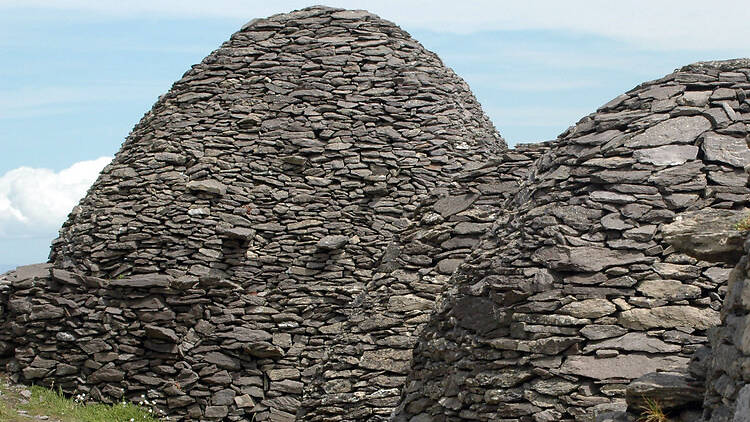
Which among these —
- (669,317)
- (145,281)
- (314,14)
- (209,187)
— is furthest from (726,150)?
(314,14)

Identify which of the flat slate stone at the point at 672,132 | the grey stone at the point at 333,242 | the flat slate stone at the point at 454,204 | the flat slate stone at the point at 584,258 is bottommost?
the grey stone at the point at 333,242

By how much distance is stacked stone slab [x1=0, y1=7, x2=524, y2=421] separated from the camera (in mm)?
16484

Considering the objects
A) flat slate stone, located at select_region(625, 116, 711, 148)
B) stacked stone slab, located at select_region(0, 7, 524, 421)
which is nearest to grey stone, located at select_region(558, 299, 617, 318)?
flat slate stone, located at select_region(625, 116, 711, 148)

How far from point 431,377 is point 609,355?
8.15 feet

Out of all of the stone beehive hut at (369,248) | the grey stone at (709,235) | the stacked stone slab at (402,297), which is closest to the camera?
the grey stone at (709,235)

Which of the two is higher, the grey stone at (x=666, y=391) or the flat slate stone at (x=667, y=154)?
the flat slate stone at (x=667, y=154)

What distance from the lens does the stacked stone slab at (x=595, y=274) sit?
30.9ft

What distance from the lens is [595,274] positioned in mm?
9914

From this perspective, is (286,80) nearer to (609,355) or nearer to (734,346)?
(609,355)

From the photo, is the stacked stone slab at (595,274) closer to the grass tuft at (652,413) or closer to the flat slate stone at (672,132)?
the flat slate stone at (672,132)

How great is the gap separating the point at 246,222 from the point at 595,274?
8.96 metres

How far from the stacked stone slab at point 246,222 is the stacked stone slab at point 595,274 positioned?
14.9 feet

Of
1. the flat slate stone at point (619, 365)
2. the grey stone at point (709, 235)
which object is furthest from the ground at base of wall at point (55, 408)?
the grey stone at point (709, 235)

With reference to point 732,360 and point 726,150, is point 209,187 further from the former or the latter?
point 732,360
